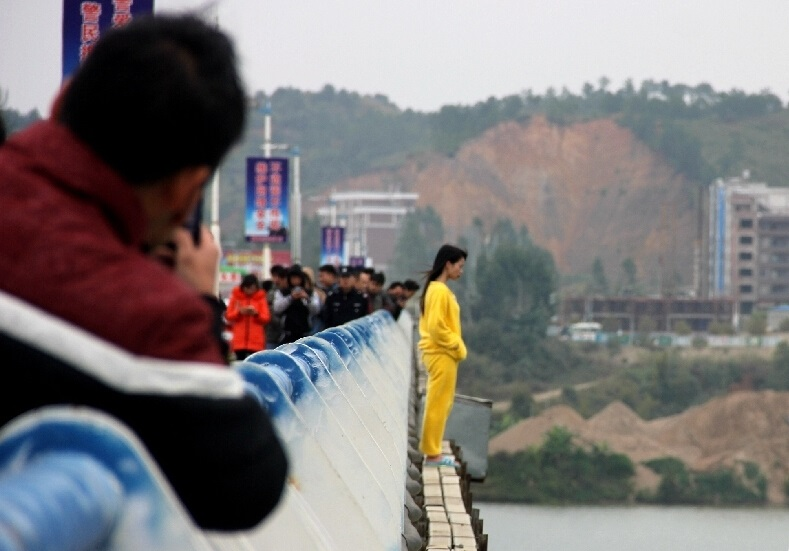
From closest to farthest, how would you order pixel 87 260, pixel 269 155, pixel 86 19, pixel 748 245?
1. pixel 87 260
2. pixel 86 19
3. pixel 269 155
4. pixel 748 245

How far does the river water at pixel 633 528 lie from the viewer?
288 ft

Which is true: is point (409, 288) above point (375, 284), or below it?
below

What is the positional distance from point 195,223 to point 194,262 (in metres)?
0.05

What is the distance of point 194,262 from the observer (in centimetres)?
242

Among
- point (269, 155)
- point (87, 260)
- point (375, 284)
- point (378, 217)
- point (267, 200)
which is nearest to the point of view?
point (87, 260)

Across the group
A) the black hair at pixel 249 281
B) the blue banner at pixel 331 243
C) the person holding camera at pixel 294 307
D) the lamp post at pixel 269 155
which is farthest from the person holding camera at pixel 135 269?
the blue banner at pixel 331 243

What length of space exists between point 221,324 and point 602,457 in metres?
120

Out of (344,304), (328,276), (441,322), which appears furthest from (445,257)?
(328,276)

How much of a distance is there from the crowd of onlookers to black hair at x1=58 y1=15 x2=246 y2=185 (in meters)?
12.2

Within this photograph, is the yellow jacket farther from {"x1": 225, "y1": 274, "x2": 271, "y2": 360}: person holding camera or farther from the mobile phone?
the mobile phone

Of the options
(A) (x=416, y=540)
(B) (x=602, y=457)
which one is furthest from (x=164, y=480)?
(B) (x=602, y=457)

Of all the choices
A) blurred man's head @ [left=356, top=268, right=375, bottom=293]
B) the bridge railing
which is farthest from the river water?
the bridge railing

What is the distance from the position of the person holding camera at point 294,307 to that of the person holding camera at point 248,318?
5.33 ft

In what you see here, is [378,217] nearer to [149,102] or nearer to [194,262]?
[194,262]
